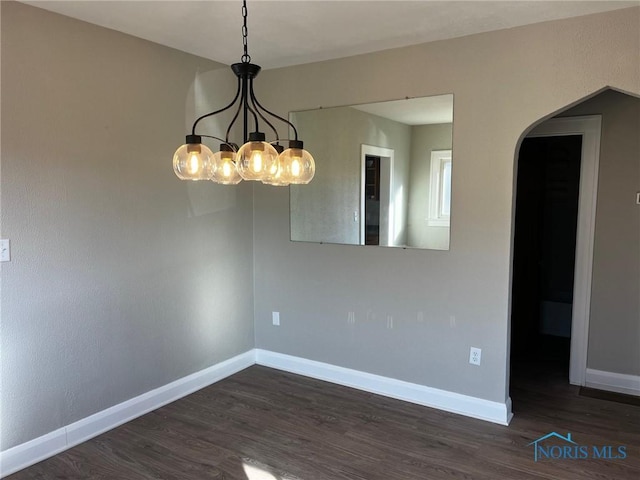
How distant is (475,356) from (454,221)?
895mm

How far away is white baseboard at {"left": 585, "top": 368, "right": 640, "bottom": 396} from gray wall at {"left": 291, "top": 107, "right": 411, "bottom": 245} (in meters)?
1.84

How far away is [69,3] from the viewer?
7.89ft

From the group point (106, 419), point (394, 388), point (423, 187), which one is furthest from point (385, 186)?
point (106, 419)

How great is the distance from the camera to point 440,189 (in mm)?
3113

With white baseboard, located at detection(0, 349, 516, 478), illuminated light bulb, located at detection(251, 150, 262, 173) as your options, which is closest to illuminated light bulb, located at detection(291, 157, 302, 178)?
illuminated light bulb, located at detection(251, 150, 262, 173)

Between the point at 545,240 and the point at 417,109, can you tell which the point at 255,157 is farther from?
the point at 545,240

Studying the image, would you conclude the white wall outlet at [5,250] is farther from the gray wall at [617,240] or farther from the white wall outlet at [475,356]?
the gray wall at [617,240]

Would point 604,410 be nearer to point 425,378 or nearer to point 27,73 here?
point 425,378

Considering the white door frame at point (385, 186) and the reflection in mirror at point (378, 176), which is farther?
the white door frame at point (385, 186)

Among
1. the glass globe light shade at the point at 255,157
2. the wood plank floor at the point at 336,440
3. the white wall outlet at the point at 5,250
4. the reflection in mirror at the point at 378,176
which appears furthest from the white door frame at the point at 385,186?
the white wall outlet at the point at 5,250

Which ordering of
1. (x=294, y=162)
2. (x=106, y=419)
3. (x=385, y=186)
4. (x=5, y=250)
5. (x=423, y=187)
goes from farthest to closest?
(x=385, y=186)
(x=423, y=187)
(x=106, y=419)
(x=5, y=250)
(x=294, y=162)

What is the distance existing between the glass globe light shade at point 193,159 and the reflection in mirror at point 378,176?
1699 millimetres

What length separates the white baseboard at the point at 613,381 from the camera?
339 cm

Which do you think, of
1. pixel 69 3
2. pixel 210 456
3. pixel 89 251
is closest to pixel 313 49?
pixel 69 3
